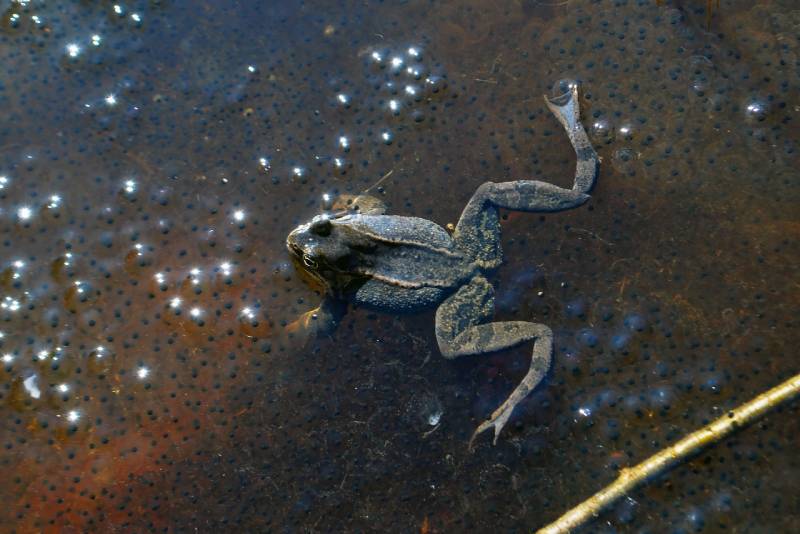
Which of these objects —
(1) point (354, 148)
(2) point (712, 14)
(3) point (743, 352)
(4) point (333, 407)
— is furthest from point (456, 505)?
(2) point (712, 14)

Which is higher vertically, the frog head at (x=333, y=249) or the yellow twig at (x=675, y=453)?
the frog head at (x=333, y=249)

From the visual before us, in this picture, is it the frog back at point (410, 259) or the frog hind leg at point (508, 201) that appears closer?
the frog back at point (410, 259)

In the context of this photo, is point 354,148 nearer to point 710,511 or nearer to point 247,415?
point 247,415

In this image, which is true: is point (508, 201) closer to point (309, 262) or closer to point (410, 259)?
point (410, 259)

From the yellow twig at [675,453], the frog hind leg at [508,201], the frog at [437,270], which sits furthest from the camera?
the frog hind leg at [508,201]

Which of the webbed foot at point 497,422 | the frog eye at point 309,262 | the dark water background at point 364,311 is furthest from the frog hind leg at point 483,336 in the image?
the frog eye at point 309,262

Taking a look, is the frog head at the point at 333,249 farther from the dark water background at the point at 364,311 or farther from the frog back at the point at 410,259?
the dark water background at the point at 364,311

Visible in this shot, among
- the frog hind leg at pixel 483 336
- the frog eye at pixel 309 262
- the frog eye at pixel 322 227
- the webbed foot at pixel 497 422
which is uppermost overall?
the frog eye at pixel 322 227
